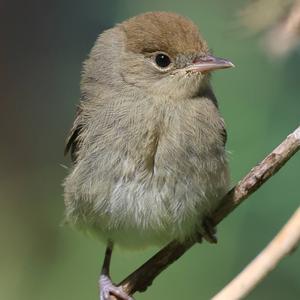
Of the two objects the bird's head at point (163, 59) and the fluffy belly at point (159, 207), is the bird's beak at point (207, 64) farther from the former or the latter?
the fluffy belly at point (159, 207)

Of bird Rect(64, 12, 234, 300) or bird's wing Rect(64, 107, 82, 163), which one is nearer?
bird Rect(64, 12, 234, 300)

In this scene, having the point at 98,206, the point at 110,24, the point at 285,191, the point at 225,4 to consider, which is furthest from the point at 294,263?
the point at 110,24

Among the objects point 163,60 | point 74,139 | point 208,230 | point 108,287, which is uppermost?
point 163,60

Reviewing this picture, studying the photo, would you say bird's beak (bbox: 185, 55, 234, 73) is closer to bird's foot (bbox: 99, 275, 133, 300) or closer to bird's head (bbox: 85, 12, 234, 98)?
bird's head (bbox: 85, 12, 234, 98)

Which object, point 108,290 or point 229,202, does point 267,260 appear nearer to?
point 229,202

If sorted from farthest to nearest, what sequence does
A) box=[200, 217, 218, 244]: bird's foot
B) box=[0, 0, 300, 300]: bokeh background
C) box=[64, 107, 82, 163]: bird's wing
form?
box=[0, 0, 300, 300]: bokeh background → box=[64, 107, 82, 163]: bird's wing → box=[200, 217, 218, 244]: bird's foot

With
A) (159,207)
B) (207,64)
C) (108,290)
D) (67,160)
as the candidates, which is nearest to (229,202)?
(159,207)

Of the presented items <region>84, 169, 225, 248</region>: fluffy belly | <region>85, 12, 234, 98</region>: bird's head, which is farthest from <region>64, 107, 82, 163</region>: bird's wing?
<region>84, 169, 225, 248</region>: fluffy belly

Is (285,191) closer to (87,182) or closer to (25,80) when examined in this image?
(87,182)
